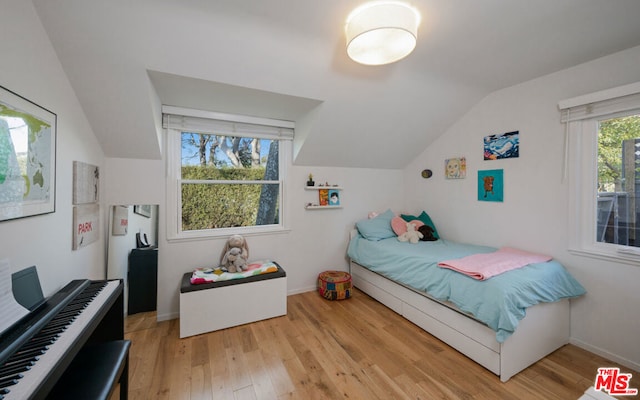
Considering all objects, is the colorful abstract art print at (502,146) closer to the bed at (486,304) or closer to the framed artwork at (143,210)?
the bed at (486,304)

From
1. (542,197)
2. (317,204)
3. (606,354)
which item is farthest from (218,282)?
(606,354)

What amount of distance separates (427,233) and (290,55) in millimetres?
2473

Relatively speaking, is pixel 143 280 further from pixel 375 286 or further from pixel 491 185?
pixel 491 185

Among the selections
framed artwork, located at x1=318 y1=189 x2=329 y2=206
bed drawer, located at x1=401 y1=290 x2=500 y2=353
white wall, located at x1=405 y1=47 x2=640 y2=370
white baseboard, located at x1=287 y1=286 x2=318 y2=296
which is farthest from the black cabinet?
white wall, located at x1=405 y1=47 x2=640 y2=370

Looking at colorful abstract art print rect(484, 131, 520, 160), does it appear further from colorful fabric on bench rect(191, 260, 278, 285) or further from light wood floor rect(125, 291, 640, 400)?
colorful fabric on bench rect(191, 260, 278, 285)

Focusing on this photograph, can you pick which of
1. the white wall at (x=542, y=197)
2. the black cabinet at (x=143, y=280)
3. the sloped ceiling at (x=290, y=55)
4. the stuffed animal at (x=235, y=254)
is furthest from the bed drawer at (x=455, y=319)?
the black cabinet at (x=143, y=280)

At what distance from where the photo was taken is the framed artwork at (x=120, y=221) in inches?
90.3

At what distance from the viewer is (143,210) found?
2.45m

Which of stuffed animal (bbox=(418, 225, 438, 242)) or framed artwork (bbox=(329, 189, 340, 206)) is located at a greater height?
framed artwork (bbox=(329, 189, 340, 206))

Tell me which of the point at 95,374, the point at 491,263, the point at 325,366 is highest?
the point at 491,263

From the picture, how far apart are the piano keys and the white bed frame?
7.63 ft

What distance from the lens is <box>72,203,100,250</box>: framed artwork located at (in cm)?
175

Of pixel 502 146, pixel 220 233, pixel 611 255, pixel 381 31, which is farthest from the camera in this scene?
pixel 220 233

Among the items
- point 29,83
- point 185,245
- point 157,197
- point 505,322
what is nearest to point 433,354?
point 505,322
